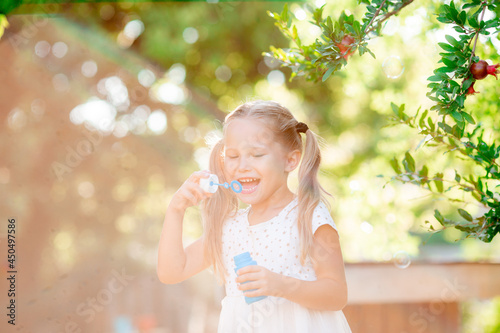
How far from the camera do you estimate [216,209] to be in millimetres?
1821

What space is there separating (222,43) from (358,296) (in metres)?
2.44

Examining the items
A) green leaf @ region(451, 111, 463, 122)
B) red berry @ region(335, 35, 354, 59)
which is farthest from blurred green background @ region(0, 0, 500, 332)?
green leaf @ region(451, 111, 463, 122)

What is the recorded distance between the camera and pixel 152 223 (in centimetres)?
458

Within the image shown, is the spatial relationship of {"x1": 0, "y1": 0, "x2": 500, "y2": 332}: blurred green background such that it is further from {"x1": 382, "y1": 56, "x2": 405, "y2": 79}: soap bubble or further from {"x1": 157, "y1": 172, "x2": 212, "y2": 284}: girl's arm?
{"x1": 157, "y1": 172, "x2": 212, "y2": 284}: girl's arm

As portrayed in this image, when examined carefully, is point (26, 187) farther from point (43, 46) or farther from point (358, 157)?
point (358, 157)

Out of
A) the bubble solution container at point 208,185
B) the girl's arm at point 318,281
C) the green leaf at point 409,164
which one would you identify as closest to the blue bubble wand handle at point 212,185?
the bubble solution container at point 208,185

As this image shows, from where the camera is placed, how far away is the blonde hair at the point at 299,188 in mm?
1635

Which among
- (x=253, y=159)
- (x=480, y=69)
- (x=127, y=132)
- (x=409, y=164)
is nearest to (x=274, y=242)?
(x=253, y=159)

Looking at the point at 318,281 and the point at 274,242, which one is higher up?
the point at 274,242

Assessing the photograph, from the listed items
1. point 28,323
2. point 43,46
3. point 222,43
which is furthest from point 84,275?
point 222,43

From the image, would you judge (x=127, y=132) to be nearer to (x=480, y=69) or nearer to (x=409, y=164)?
(x=409, y=164)

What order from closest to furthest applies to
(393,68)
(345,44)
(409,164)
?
(345,44)
(409,164)
(393,68)

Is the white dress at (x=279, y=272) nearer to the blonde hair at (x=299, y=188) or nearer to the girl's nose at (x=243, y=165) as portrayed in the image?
the blonde hair at (x=299, y=188)

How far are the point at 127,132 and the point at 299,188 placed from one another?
3098mm
